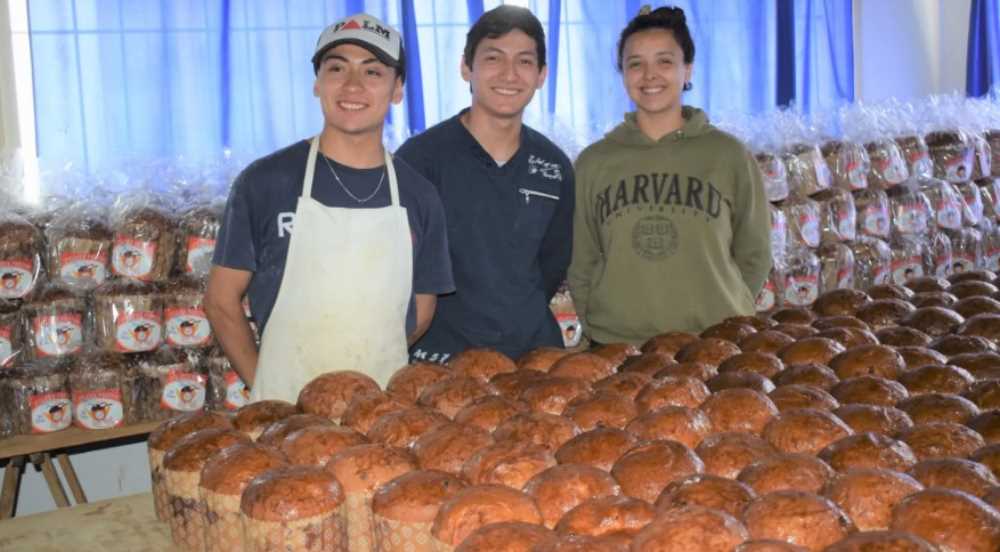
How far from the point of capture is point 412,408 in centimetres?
231

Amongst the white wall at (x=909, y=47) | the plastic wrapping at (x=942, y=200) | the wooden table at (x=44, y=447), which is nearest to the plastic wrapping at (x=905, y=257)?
the plastic wrapping at (x=942, y=200)

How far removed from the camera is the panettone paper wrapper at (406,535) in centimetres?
182

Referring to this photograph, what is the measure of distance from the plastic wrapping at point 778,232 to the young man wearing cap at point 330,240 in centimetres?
266

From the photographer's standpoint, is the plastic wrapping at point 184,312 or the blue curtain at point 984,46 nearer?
the plastic wrapping at point 184,312

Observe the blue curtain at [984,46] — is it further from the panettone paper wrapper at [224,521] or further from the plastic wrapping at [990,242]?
the panettone paper wrapper at [224,521]

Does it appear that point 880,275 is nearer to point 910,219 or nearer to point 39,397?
point 910,219

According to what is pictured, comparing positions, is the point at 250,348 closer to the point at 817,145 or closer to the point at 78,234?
the point at 78,234

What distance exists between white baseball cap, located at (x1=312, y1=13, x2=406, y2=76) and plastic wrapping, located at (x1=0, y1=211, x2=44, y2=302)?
61.9 inches

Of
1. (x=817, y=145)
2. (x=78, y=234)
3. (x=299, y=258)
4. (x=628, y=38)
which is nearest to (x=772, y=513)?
(x=299, y=258)

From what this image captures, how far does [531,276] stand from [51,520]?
6.14 ft

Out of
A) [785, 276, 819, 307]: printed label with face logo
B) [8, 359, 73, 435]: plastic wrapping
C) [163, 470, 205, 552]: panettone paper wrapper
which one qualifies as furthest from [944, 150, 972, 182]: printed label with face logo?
[163, 470, 205, 552]: panettone paper wrapper

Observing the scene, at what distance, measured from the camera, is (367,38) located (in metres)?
2.97

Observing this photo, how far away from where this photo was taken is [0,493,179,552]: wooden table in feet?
6.92

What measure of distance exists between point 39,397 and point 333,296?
5.35 feet
